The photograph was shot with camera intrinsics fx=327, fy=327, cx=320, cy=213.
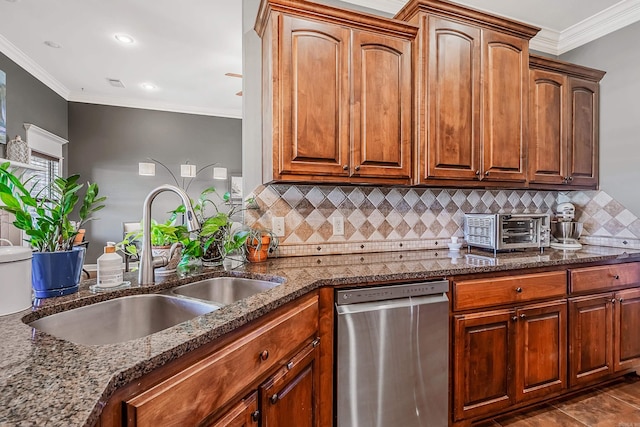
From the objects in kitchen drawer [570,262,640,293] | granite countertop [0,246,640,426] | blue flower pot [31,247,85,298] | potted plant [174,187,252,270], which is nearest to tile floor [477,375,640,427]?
kitchen drawer [570,262,640,293]

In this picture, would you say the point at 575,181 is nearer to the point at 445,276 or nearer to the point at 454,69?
the point at 454,69

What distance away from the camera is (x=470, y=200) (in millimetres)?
2658

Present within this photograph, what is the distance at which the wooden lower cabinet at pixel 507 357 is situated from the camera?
5.76 feet

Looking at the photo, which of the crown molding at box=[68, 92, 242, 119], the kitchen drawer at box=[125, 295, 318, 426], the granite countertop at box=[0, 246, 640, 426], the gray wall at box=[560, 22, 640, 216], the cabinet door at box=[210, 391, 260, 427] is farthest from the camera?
the crown molding at box=[68, 92, 242, 119]

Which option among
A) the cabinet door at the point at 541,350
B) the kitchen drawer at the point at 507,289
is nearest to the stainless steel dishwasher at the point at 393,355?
the kitchen drawer at the point at 507,289

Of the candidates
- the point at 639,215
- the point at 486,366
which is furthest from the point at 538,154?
the point at 486,366

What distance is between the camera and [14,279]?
955 mm

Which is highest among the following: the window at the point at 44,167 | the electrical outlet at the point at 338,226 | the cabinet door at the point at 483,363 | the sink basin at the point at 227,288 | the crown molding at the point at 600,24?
the crown molding at the point at 600,24

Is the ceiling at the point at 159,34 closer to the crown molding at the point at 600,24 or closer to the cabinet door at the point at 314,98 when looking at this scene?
the crown molding at the point at 600,24

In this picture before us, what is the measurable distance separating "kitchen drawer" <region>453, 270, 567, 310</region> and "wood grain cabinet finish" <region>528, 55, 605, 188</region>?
79 cm

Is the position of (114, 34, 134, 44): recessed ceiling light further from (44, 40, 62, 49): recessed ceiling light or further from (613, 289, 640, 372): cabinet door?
(613, 289, 640, 372): cabinet door

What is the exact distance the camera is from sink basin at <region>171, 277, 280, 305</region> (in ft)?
5.00

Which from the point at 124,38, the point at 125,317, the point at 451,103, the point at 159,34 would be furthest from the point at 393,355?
the point at 124,38

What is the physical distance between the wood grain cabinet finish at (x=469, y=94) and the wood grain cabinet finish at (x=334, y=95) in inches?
4.5
